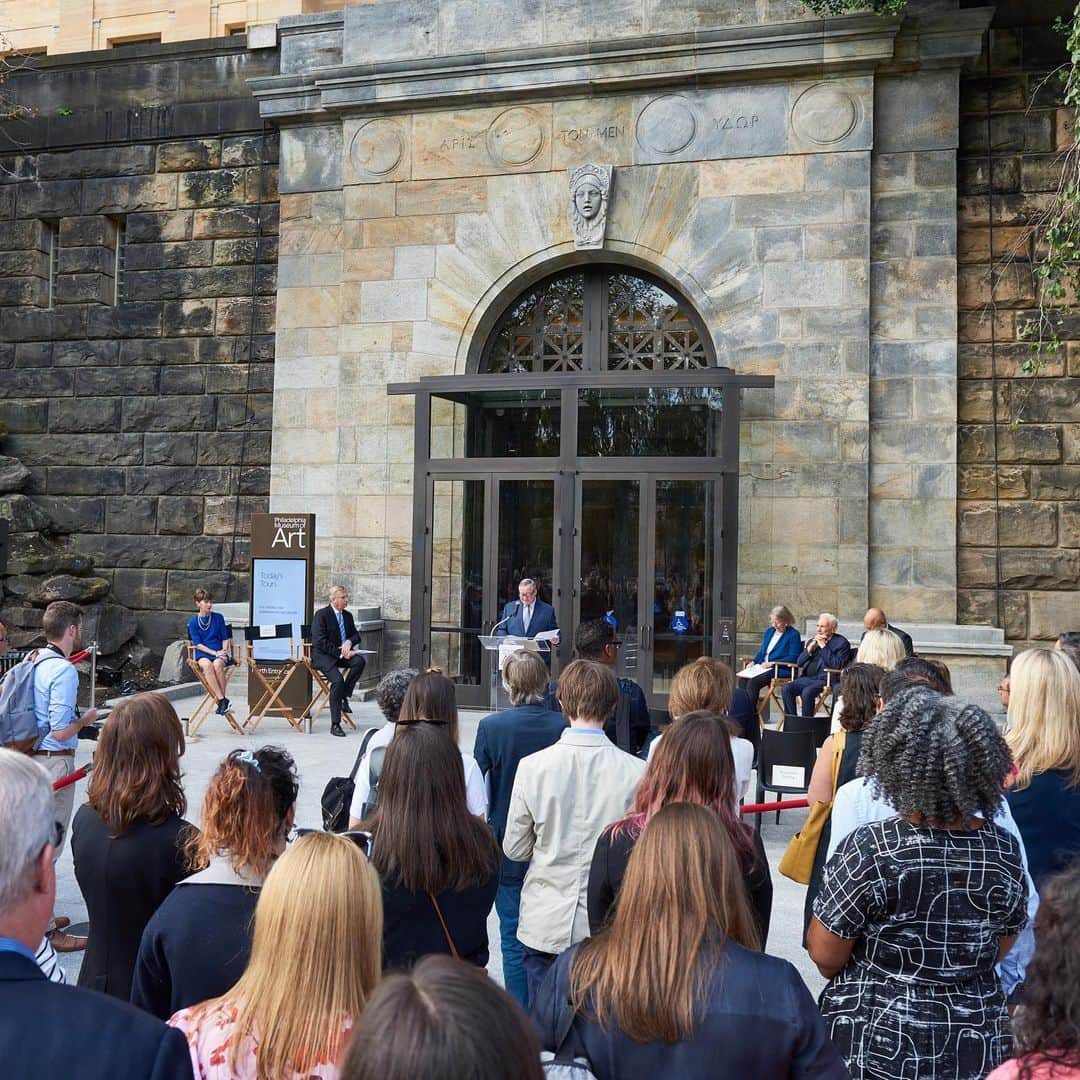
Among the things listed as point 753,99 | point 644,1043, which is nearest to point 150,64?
point 753,99

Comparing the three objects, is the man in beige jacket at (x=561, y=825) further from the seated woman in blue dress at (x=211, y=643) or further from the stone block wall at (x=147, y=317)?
the stone block wall at (x=147, y=317)

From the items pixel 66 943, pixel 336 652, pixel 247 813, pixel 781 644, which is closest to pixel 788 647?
pixel 781 644

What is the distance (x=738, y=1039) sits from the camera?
2010 millimetres

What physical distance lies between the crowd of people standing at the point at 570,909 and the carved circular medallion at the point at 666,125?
10944 mm

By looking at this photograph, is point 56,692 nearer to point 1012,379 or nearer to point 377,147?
point 377,147

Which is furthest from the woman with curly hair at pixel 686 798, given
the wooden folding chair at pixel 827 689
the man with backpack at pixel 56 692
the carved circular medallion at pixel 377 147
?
the carved circular medallion at pixel 377 147

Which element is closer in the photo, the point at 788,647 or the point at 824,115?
the point at 788,647

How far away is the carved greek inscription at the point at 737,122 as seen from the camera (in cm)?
1365

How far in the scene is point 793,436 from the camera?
13375mm

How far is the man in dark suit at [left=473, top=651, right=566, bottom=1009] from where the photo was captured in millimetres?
4453

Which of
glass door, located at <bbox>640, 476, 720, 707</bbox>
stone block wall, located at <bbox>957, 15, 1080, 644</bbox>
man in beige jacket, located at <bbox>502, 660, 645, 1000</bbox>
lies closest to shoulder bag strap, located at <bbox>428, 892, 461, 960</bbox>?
man in beige jacket, located at <bbox>502, 660, 645, 1000</bbox>

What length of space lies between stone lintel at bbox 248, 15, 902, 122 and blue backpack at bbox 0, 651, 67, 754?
1084cm

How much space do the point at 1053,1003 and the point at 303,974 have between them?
51.8 inches

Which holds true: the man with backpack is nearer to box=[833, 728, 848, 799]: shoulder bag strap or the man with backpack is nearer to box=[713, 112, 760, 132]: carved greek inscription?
box=[833, 728, 848, 799]: shoulder bag strap
